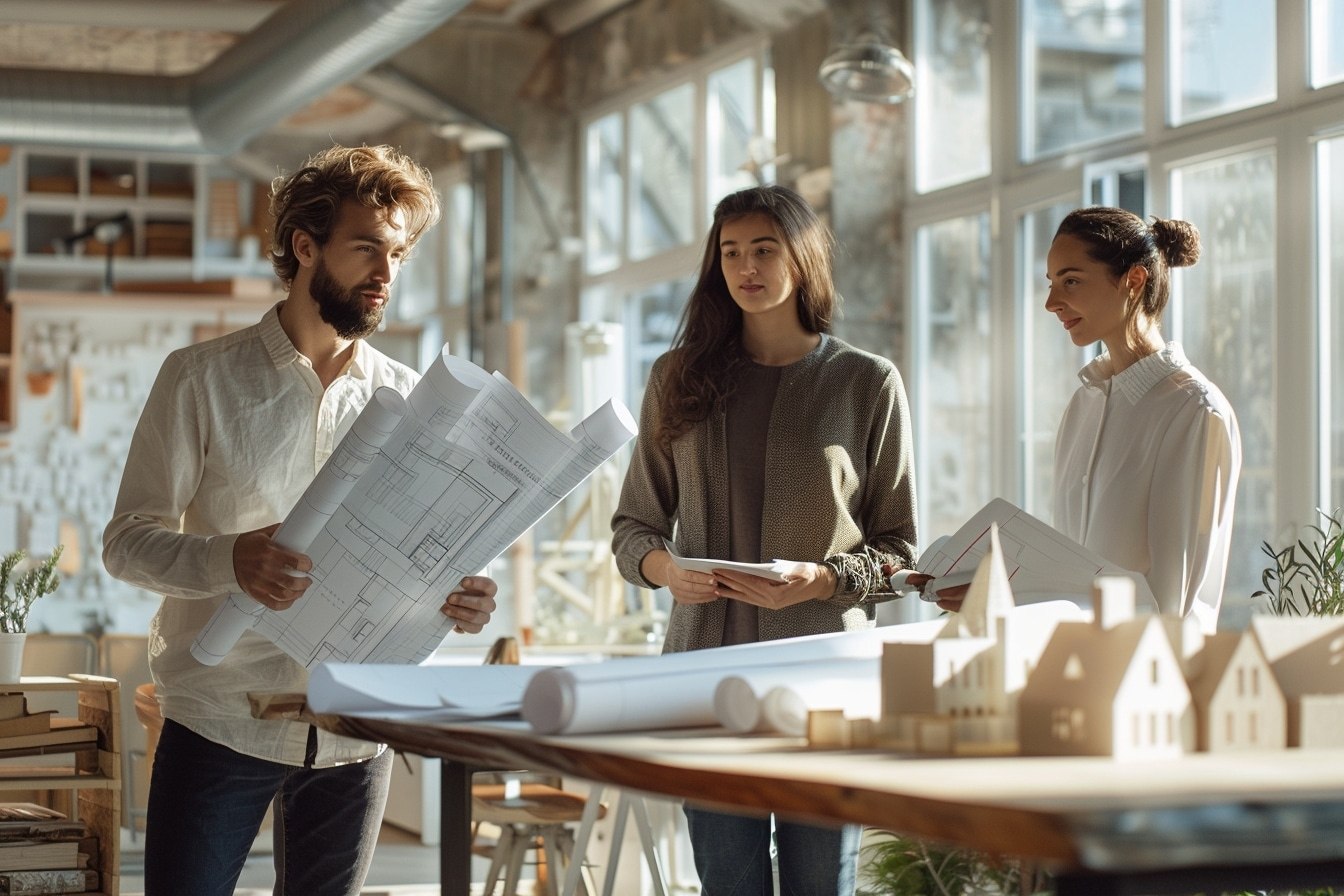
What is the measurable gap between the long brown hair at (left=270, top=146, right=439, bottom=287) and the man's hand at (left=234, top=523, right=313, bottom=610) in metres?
0.54

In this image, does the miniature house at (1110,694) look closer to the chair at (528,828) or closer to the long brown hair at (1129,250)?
the long brown hair at (1129,250)

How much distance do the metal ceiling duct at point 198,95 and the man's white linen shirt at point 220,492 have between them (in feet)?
15.5

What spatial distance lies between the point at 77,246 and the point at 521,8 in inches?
135

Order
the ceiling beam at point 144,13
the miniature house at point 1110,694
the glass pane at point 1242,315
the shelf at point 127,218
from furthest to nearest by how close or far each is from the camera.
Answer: the shelf at point 127,218, the ceiling beam at point 144,13, the glass pane at point 1242,315, the miniature house at point 1110,694

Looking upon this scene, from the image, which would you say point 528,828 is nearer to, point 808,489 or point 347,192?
point 808,489

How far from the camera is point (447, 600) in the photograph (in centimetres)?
196

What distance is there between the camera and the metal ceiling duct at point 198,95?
686 centimetres

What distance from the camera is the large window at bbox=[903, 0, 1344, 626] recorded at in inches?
175

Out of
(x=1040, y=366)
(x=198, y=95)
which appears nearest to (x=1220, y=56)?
(x=1040, y=366)

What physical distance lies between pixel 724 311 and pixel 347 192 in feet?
2.14

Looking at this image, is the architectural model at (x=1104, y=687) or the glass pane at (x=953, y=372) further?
the glass pane at (x=953, y=372)

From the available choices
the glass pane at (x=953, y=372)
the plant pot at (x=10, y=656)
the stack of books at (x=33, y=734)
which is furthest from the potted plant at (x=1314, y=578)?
the plant pot at (x=10, y=656)

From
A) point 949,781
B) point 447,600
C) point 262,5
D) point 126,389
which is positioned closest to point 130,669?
point 126,389

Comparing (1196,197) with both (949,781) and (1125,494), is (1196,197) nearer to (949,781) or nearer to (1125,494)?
(1125,494)
